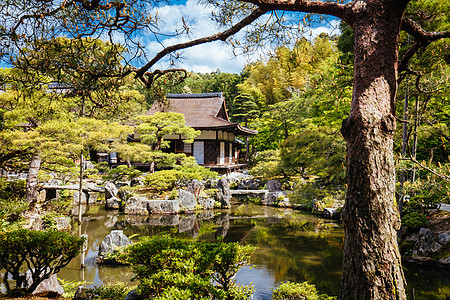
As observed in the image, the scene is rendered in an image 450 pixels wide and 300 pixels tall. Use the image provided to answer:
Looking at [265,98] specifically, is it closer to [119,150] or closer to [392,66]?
[119,150]

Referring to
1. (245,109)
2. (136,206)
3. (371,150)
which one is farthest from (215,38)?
(245,109)

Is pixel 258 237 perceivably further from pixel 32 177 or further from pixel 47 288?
pixel 32 177

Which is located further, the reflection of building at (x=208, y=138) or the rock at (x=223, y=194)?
the reflection of building at (x=208, y=138)

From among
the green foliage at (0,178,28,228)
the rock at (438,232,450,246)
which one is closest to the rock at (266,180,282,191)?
the rock at (438,232,450,246)

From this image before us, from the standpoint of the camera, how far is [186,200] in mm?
11516

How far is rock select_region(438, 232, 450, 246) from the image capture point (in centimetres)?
624

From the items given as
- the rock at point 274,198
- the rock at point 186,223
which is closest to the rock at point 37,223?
the rock at point 186,223

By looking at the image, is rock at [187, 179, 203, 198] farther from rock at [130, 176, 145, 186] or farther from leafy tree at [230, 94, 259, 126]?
leafy tree at [230, 94, 259, 126]

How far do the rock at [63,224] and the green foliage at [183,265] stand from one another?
227 inches

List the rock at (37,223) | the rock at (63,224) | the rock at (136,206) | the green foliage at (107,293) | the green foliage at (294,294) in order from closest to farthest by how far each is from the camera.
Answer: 1. the green foliage at (294,294)
2. the green foliage at (107,293)
3. the rock at (37,223)
4. the rock at (63,224)
5. the rock at (136,206)

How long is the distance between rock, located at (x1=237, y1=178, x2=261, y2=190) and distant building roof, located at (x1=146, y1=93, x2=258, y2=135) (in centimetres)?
316

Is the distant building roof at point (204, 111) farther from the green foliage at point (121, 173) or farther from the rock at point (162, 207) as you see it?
the rock at point (162, 207)

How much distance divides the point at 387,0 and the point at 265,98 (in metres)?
23.6

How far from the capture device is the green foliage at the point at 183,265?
265cm
